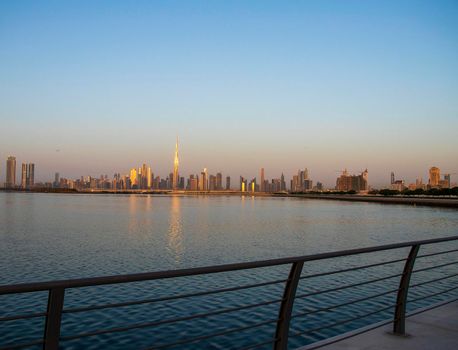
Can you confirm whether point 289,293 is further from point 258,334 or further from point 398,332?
point 258,334

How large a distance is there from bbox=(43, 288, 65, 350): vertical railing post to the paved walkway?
3174 mm

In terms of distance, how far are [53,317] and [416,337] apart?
4.64 metres

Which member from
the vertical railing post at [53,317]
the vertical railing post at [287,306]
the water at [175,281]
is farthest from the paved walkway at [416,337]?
the water at [175,281]

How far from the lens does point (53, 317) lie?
10.9 ft

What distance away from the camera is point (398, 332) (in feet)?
19.7

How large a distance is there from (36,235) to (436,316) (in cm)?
3720

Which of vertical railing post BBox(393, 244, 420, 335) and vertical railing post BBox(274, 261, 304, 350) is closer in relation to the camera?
vertical railing post BBox(274, 261, 304, 350)

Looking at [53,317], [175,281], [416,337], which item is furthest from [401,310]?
[175,281]

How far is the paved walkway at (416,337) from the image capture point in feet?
17.9

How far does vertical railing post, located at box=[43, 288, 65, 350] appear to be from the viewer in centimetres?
328

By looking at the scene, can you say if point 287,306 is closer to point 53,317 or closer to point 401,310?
point 401,310

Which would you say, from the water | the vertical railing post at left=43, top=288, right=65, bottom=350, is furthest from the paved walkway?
the water

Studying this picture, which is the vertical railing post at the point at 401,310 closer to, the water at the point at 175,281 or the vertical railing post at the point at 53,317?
the vertical railing post at the point at 53,317

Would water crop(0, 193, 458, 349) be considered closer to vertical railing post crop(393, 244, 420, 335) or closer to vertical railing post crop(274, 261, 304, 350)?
vertical railing post crop(393, 244, 420, 335)
